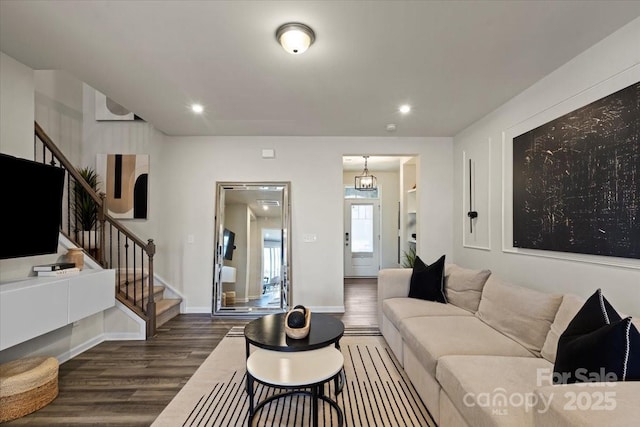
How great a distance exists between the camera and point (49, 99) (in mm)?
4059

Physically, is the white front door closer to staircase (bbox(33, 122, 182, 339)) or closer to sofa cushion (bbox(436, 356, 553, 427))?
staircase (bbox(33, 122, 182, 339))

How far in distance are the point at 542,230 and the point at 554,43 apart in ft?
4.87

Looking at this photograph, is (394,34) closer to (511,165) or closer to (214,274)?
(511,165)

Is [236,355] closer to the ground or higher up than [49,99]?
closer to the ground

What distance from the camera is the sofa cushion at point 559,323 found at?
1.84 metres

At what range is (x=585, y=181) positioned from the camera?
2256 millimetres

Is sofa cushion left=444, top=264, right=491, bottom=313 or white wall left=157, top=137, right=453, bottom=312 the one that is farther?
white wall left=157, top=137, right=453, bottom=312

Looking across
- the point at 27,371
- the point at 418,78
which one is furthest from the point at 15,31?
the point at 418,78

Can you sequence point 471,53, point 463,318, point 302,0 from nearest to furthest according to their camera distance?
point 302,0, point 471,53, point 463,318

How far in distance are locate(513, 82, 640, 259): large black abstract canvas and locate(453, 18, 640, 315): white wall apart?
11 centimetres

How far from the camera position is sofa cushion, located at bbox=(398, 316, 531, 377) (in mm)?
2002

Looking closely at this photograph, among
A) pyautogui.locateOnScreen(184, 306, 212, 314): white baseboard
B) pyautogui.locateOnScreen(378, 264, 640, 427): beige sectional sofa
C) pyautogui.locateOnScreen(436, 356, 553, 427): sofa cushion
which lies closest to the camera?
pyautogui.locateOnScreen(378, 264, 640, 427): beige sectional sofa

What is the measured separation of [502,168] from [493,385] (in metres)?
2.48

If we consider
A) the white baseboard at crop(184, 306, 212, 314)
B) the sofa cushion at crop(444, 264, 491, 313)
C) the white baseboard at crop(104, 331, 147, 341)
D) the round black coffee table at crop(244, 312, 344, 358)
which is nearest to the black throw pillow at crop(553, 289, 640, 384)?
the round black coffee table at crop(244, 312, 344, 358)
